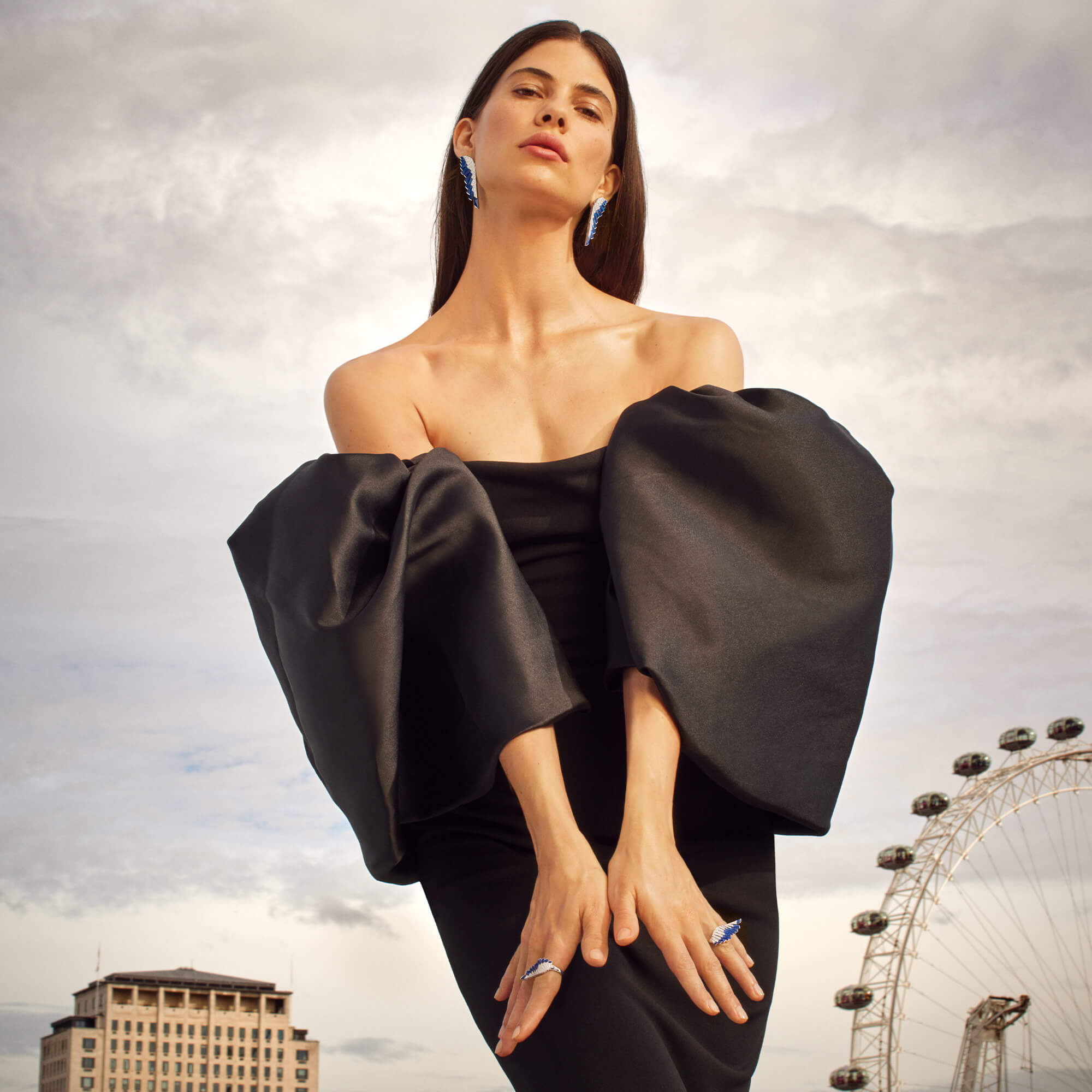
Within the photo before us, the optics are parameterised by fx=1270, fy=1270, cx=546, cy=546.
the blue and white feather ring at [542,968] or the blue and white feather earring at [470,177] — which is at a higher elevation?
the blue and white feather earring at [470,177]

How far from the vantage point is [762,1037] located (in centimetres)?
213

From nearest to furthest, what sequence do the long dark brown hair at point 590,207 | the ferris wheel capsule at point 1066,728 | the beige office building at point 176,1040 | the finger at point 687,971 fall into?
the finger at point 687,971 < the long dark brown hair at point 590,207 < the ferris wheel capsule at point 1066,728 < the beige office building at point 176,1040

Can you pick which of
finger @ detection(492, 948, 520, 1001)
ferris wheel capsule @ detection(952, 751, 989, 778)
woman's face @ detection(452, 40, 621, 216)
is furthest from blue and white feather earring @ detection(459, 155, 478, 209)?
ferris wheel capsule @ detection(952, 751, 989, 778)

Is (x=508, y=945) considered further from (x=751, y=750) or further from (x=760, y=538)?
(x=760, y=538)

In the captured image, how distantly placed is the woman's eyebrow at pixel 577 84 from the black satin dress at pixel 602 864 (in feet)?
2.72

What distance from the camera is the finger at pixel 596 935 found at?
1769 millimetres

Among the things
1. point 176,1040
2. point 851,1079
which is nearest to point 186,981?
point 176,1040

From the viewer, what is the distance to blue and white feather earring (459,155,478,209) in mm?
2754

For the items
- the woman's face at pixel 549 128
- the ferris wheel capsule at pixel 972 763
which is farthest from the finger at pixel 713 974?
the ferris wheel capsule at pixel 972 763

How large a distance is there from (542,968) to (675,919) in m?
0.20

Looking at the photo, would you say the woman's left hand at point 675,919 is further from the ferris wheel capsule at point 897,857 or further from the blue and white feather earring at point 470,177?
the ferris wheel capsule at point 897,857

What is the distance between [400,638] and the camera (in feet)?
6.76


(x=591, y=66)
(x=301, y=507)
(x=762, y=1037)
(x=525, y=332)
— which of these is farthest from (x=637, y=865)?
(x=591, y=66)

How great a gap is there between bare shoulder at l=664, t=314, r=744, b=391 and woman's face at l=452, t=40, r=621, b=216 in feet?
1.14
